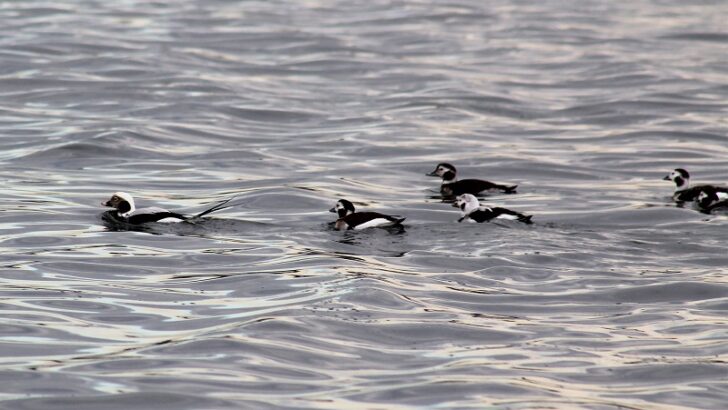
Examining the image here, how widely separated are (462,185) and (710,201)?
3301 mm

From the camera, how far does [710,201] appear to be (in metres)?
18.1

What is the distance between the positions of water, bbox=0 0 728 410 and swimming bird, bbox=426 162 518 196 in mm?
269

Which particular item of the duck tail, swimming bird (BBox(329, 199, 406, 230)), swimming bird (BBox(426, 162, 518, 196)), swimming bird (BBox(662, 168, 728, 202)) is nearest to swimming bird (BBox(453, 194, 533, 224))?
swimming bird (BBox(329, 199, 406, 230))

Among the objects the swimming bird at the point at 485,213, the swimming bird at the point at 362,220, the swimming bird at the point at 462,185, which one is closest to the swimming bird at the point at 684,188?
the swimming bird at the point at 462,185

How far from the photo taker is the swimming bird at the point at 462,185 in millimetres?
19375

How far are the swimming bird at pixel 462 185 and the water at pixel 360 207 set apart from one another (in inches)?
10.6

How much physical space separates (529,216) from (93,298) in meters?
6.07

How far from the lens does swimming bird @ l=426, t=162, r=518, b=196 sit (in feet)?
63.6

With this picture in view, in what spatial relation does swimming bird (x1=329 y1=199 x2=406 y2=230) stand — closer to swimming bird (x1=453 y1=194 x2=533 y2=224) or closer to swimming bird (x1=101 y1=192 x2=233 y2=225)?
swimming bird (x1=453 y1=194 x2=533 y2=224)

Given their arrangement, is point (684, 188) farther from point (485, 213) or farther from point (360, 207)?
point (360, 207)

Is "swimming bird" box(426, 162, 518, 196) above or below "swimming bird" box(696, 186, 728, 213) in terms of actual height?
below

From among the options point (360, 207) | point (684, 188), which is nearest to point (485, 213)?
point (360, 207)

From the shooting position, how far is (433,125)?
25484 mm

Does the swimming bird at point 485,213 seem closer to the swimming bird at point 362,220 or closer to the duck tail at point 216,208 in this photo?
the swimming bird at point 362,220
